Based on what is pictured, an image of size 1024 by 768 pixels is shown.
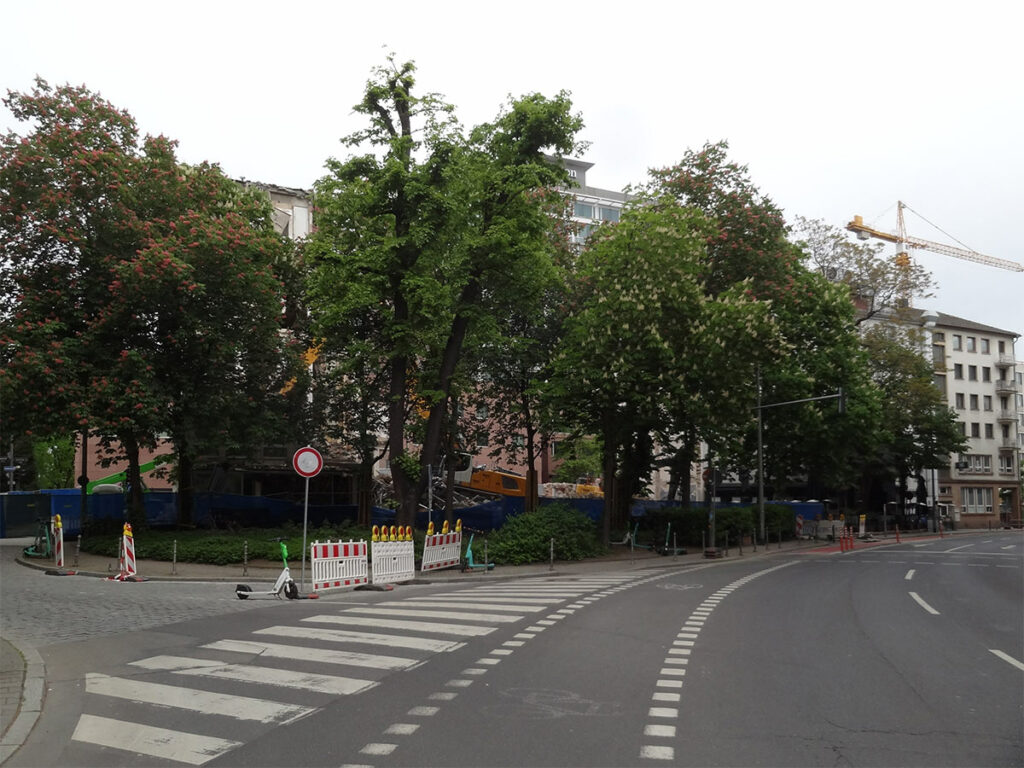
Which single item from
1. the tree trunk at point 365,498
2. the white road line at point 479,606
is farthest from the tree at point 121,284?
the white road line at point 479,606

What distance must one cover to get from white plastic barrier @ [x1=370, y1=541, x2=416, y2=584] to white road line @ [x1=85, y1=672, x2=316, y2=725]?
11.1 meters

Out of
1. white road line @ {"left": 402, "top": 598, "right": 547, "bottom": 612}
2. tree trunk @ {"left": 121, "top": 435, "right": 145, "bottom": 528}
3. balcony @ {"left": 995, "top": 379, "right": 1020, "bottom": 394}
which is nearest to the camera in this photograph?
white road line @ {"left": 402, "top": 598, "right": 547, "bottom": 612}

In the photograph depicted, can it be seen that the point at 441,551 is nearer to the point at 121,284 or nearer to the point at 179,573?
the point at 179,573

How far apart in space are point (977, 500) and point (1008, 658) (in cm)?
8232

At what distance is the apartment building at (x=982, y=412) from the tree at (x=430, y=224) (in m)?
66.4

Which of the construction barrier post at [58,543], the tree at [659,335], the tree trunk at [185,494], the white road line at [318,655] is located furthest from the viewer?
the tree trunk at [185,494]

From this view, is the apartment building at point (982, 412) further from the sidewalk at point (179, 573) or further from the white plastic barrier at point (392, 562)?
the white plastic barrier at point (392, 562)

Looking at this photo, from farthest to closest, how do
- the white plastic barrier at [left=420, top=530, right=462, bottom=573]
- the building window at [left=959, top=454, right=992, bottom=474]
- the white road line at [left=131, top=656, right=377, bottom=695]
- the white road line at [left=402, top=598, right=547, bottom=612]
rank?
the building window at [left=959, top=454, right=992, bottom=474] → the white plastic barrier at [left=420, top=530, right=462, bottom=573] → the white road line at [left=402, top=598, right=547, bottom=612] → the white road line at [left=131, top=656, right=377, bottom=695]

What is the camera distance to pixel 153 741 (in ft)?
21.3

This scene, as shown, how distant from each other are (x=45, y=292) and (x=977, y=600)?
25618 millimetres

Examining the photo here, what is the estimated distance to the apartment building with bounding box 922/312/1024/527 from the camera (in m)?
80.8

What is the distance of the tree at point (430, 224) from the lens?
Answer: 23.5 metres

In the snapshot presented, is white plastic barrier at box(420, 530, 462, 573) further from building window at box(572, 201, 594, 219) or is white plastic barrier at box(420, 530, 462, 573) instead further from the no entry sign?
building window at box(572, 201, 594, 219)

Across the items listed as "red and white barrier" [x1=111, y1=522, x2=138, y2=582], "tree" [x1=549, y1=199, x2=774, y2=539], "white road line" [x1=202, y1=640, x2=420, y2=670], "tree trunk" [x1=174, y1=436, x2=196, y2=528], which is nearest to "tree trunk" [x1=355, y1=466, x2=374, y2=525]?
"tree trunk" [x1=174, y1=436, x2=196, y2=528]
